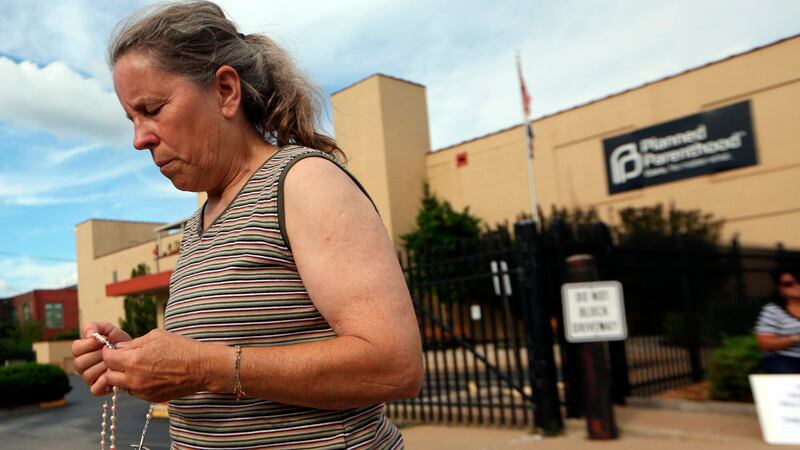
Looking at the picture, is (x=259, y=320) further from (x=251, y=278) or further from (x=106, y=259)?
(x=106, y=259)

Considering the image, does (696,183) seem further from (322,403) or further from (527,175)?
(322,403)

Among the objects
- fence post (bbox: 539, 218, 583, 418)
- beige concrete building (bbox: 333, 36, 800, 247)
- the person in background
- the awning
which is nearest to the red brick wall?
the awning

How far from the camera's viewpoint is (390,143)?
25.0 meters

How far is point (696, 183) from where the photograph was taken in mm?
19359

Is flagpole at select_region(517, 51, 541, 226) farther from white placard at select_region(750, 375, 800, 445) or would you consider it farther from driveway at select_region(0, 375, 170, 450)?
white placard at select_region(750, 375, 800, 445)

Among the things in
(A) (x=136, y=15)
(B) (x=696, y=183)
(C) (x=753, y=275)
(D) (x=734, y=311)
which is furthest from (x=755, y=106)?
(A) (x=136, y=15)

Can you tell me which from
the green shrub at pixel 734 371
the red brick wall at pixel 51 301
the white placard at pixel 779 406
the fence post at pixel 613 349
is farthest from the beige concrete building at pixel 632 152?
the red brick wall at pixel 51 301

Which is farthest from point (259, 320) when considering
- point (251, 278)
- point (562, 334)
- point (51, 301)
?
point (51, 301)

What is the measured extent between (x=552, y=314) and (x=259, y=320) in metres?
6.63

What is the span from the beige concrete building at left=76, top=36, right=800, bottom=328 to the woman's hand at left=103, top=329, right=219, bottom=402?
1717 cm

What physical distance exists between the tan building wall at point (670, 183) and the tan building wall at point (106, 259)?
18.6m

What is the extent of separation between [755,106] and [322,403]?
19812 mm

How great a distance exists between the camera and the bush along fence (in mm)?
7000

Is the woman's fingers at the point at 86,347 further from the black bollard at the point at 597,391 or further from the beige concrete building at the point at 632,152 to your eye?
the beige concrete building at the point at 632,152
